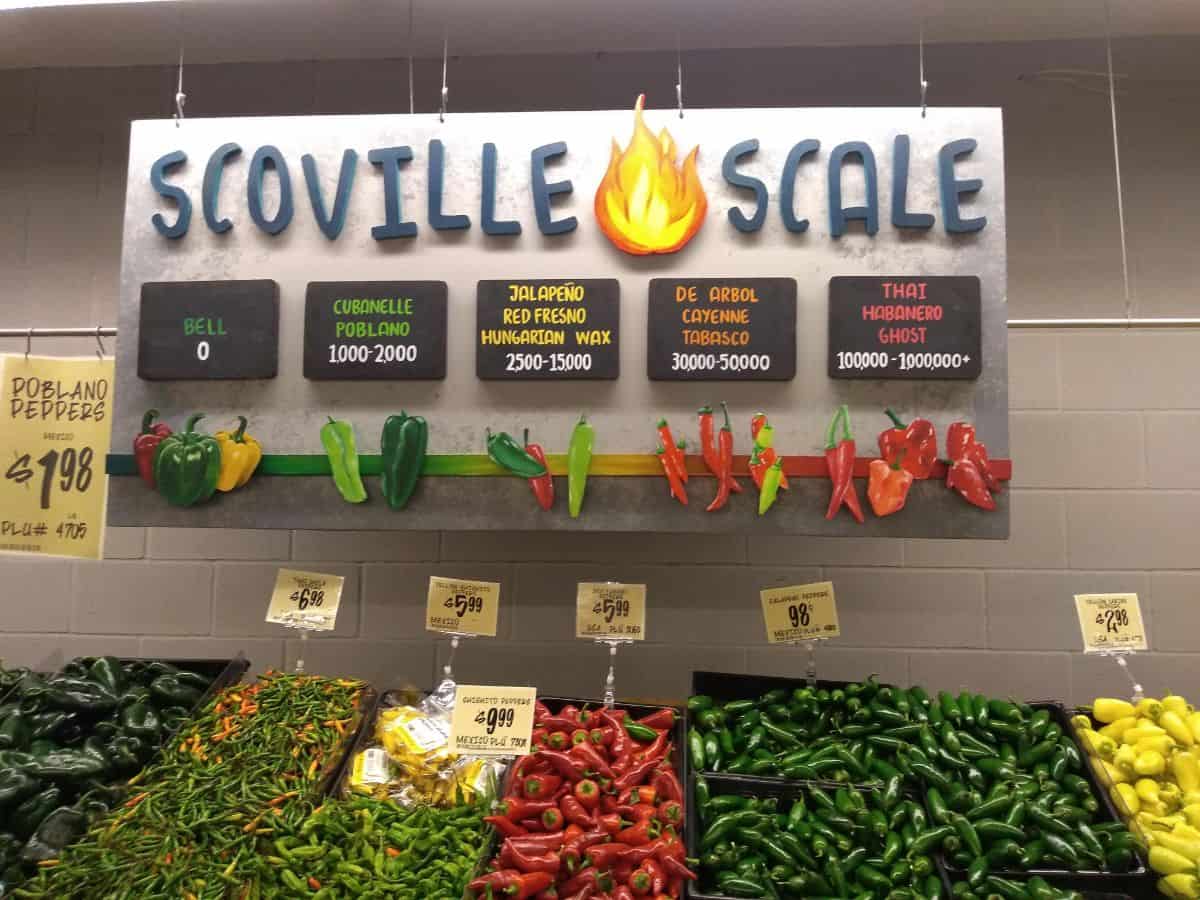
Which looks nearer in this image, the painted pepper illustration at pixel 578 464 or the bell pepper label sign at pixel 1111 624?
the painted pepper illustration at pixel 578 464

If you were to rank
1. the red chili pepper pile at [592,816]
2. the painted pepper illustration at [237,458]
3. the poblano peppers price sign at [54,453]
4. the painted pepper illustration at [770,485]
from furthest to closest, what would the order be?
the poblano peppers price sign at [54,453] → the painted pepper illustration at [237,458] → the painted pepper illustration at [770,485] → the red chili pepper pile at [592,816]

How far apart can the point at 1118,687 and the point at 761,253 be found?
2490mm

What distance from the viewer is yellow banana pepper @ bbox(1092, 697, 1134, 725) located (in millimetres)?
2586

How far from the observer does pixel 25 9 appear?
328cm

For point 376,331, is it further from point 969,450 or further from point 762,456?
point 969,450

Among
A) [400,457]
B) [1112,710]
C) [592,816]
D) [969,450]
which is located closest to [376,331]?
[400,457]

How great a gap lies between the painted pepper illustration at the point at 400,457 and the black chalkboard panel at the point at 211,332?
1.57 ft

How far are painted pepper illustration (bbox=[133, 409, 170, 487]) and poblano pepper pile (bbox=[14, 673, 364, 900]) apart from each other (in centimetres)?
83

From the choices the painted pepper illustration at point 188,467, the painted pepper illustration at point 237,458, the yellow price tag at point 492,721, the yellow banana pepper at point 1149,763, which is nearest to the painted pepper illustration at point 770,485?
the yellow price tag at point 492,721

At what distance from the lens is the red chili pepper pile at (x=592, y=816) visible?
1.99 metres

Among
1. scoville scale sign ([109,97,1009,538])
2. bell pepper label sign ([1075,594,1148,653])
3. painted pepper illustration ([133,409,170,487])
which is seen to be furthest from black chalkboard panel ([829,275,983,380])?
painted pepper illustration ([133,409,170,487])

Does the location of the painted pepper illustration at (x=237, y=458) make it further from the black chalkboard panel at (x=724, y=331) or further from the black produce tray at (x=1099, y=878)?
the black produce tray at (x=1099, y=878)

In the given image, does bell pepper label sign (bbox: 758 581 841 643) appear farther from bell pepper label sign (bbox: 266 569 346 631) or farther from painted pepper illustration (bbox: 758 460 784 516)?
bell pepper label sign (bbox: 266 569 346 631)

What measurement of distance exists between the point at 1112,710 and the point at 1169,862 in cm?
62
